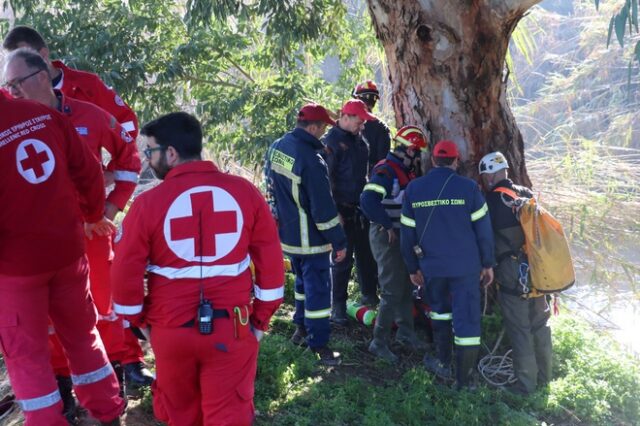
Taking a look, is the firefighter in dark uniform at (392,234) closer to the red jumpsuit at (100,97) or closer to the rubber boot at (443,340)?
the rubber boot at (443,340)

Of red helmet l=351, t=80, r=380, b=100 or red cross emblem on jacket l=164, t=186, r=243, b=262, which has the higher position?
red helmet l=351, t=80, r=380, b=100

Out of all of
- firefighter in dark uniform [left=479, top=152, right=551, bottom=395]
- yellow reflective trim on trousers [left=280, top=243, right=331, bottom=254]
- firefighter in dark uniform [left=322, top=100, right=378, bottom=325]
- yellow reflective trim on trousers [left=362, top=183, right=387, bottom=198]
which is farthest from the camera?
firefighter in dark uniform [left=322, top=100, right=378, bottom=325]

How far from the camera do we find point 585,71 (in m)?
18.9

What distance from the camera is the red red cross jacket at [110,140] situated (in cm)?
438

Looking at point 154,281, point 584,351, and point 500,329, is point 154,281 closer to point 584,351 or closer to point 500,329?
point 500,329

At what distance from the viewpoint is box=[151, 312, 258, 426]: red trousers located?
3.35 meters

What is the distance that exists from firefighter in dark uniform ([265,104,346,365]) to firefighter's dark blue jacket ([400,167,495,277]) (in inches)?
28.4

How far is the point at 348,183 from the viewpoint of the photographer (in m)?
6.70

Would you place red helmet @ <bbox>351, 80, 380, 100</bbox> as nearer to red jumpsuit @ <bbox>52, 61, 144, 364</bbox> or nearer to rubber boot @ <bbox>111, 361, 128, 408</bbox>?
red jumpsuit @ <bbox>52, 61, 144, 364</bbox>

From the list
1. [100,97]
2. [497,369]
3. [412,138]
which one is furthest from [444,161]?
[100,97]

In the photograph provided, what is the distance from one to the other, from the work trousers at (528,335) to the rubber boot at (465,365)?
1.58 feet

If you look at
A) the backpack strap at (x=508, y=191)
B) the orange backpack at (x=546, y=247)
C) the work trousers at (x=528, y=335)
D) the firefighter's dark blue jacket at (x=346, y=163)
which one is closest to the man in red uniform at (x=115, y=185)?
the firefighter's dark blue jacket at (x=346, y=163)

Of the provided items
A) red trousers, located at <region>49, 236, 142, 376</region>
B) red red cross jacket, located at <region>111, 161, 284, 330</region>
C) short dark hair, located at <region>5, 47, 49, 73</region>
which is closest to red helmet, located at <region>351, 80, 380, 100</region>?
red trousers, located at <region>49, 236, 142, 376</region>

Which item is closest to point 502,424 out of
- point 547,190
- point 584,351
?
point 584,351
